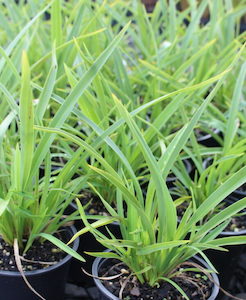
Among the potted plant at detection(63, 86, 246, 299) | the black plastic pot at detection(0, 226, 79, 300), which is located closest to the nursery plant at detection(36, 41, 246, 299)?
the potted plant at detection(63, 86, 246, 299)

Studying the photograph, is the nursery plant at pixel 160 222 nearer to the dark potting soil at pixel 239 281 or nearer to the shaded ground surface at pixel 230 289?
the shaded ground surface at pixel 230 289

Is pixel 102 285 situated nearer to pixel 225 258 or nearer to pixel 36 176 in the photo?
pixel 36 176

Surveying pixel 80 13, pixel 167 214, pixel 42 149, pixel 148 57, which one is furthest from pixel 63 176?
pixel 148 57

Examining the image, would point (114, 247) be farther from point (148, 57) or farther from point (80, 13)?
point (148, 57)

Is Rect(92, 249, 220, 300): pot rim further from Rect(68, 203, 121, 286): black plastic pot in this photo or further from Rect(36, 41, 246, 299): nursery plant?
Rect(68, 203, 121, 286): black plastic pot

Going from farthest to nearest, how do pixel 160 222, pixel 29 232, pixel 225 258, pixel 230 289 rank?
pixel 230 289
pixel 225 258
pixel 29 232
pixel 160 222

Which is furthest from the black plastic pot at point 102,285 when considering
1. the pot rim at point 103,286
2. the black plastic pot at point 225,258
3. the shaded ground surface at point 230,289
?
the shaded ground surface at point 230,289

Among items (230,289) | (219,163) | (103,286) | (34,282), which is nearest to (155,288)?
(103,286)
